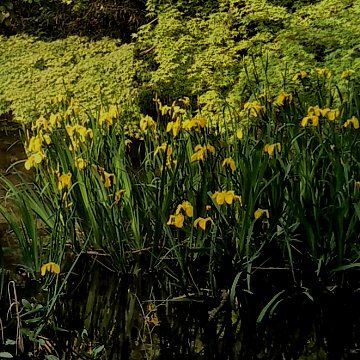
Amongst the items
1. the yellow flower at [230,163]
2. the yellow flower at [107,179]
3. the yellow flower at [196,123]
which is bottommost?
the yellow flower at [107,179]

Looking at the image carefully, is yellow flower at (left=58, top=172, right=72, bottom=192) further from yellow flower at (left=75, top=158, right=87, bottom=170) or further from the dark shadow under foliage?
the dark shadow under foliage

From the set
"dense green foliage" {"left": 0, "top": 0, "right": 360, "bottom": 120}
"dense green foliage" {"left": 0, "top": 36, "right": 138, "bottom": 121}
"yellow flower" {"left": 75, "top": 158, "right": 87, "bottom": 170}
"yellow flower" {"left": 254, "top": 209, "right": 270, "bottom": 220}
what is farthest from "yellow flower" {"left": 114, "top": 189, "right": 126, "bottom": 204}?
"dense green foliage" {"left": 0, "top": 36, "right": 138, "bottom": 121}

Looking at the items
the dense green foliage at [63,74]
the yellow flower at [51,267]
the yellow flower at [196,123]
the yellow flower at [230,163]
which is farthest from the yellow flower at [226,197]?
the dense green foliage at [63,74]

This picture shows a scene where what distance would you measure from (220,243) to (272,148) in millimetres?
438

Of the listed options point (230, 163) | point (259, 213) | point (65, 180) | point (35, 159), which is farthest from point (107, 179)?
point (259, 213)

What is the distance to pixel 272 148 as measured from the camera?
8.07 ft

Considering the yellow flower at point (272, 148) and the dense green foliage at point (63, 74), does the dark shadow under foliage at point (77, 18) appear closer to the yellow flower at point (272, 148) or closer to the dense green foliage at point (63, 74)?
the dense green foliage at point (63, 74)

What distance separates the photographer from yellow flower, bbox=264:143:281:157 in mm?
2457

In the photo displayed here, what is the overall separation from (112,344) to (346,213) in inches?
39.9

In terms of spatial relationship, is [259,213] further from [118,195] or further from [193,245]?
[118,195]

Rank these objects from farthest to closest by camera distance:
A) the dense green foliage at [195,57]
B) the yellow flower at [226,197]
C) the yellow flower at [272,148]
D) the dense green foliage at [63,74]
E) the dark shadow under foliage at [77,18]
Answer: the dark shadow under foliage at [77,18] < the dense green foliage at [63,74] < the dense green foliage at [195,57] < the yellow flower at [272,148] < the yellow flower at [226,197]

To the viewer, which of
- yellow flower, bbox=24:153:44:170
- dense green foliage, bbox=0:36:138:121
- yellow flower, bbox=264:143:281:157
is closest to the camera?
yellow flower, bbox=264:143:281:157

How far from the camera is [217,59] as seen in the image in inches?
186

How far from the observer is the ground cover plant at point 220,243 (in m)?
2.35
